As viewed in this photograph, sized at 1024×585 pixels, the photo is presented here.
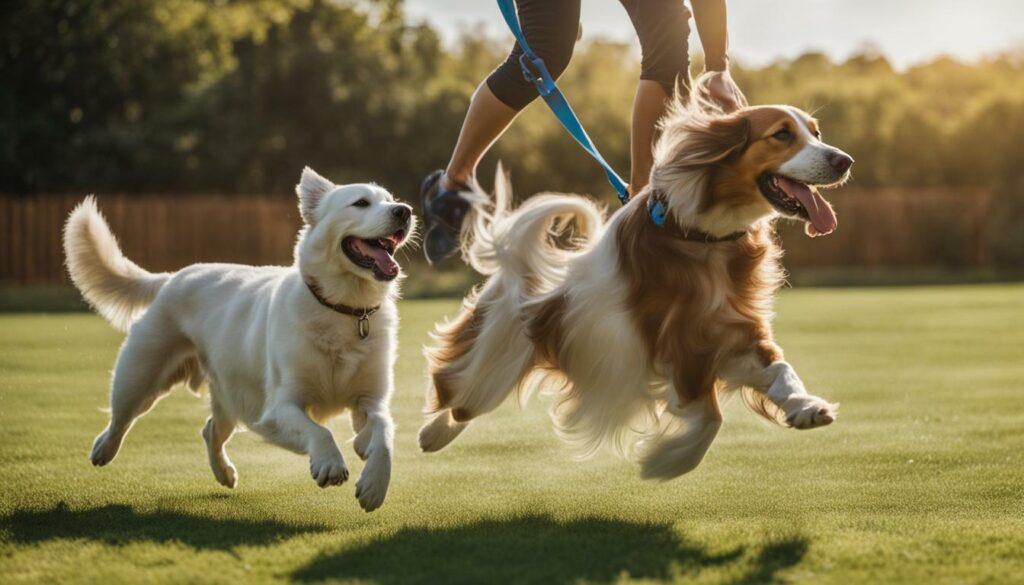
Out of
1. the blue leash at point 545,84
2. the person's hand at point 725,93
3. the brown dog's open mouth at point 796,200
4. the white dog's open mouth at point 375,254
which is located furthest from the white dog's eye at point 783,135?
the white dog's open mouth at point 375,254

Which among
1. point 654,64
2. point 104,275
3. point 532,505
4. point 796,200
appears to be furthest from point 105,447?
point 796,200

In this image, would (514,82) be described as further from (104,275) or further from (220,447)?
(104,275)

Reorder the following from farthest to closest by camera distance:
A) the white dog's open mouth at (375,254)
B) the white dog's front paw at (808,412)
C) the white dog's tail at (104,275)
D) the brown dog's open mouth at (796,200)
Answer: the white dog's tail at (104,275), the white dog's open mouth at (375,254), the brown dog's open mouth at (796,200), the white dog's front paw at (808,412)

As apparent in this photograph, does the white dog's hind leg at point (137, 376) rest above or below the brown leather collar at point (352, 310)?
below

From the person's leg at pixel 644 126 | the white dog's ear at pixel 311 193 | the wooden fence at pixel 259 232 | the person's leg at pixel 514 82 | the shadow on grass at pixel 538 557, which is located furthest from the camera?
the wooden fence at pixel 259 232

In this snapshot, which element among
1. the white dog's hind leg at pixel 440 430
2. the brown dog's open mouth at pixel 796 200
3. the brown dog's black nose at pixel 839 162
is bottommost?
the white dog's hind leg at pixel 440 430

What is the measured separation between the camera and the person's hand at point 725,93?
16.6 feet

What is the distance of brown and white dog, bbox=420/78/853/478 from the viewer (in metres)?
4.63

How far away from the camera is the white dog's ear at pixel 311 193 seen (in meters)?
5.18

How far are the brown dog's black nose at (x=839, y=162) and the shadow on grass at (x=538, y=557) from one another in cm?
131

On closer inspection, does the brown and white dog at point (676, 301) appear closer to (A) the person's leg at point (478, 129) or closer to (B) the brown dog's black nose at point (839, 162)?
(B) the brown dog's black nose at point (839, 162)

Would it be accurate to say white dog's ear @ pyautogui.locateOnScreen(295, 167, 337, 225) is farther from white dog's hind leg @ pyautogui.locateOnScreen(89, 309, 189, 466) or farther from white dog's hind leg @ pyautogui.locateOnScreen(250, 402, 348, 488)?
white dog's hind leg @ pyautogui.locateOnScreen(89, 309, 189, 466)

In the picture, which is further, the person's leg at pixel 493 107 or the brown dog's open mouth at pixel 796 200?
the person's leg at pixel 493 107

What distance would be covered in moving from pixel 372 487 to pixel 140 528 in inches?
32.7
